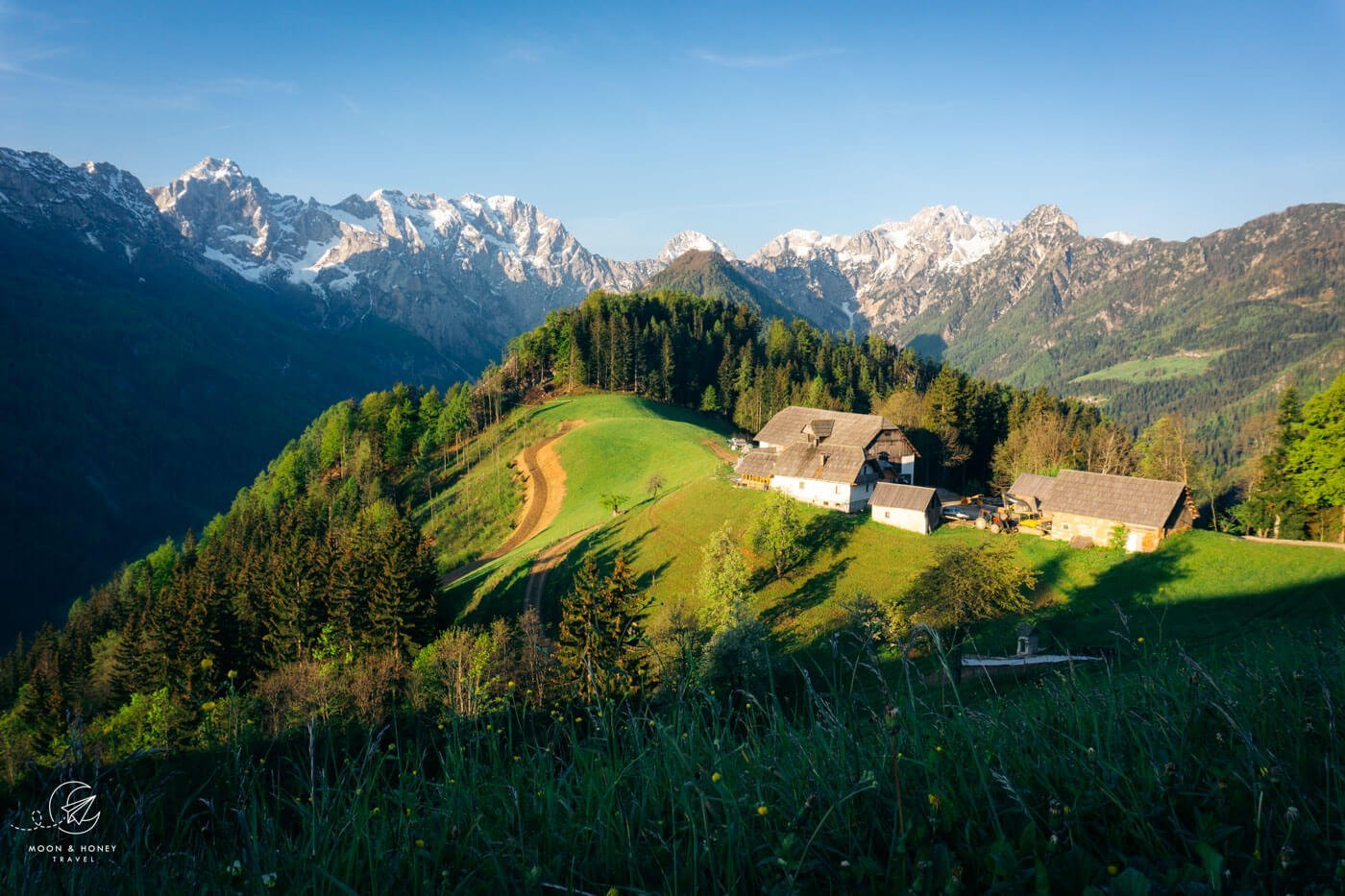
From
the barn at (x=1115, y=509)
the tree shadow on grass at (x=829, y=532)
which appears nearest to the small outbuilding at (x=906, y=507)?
the tree shadow on grass at (x=829, y=532)

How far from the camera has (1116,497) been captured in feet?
149

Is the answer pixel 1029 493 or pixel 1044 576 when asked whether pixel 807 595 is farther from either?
pixel 1029 493

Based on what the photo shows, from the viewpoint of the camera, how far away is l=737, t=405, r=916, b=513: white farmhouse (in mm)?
55125

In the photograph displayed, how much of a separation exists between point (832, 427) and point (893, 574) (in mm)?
27442

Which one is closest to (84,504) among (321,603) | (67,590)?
(67,590)

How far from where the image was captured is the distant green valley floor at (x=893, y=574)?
109 ft

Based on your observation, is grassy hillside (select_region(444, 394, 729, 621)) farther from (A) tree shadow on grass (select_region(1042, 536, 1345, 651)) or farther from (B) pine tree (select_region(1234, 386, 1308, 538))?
(B) pine tree (select_region(1234, 386, 1308, 538))

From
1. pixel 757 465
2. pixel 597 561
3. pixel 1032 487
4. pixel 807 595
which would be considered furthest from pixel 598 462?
pixel 1032 487

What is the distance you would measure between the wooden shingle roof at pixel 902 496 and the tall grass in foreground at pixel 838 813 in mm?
47540

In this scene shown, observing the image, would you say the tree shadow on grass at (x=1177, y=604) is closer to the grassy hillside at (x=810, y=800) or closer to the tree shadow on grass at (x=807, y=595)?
the tree shadow on grass at (x=807, y=595)

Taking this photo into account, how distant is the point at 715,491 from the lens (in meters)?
58.0
